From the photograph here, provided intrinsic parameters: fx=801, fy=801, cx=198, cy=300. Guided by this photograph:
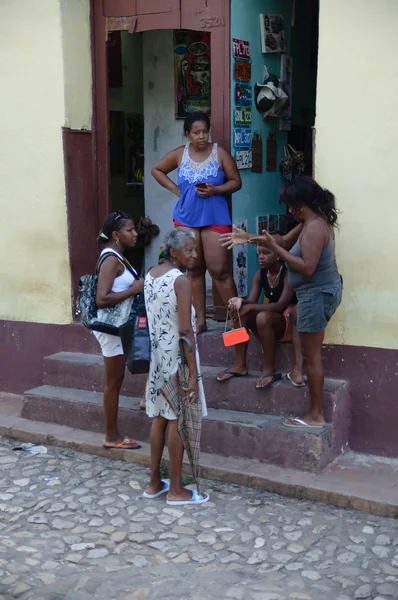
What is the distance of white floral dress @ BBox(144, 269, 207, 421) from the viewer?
487 centimetres

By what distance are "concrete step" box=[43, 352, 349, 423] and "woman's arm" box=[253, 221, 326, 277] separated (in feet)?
3.22

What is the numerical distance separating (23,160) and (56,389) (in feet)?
6.58

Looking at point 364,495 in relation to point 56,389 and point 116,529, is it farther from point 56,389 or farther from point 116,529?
point 56,389

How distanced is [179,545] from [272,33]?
14.3 feet

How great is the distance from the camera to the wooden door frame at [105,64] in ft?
20.9

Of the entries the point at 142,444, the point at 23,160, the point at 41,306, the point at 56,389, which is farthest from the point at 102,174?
the point at 142,444

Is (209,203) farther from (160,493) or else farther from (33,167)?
(160,493)

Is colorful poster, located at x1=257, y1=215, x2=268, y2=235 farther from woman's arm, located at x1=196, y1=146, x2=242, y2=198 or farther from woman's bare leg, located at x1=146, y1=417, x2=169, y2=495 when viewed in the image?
woman's bare leg, located at x1=146, y1=417, x2=169, y2=495

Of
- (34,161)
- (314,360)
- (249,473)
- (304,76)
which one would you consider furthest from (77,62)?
(249,473)

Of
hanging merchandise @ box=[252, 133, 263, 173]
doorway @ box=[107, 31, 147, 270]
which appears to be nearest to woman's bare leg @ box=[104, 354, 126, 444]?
hanging merchandise @ box=[252, 133, 263, 173]

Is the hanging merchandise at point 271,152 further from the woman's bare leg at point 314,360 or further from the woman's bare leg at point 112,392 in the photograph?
the woman's bare leg at point 112,392

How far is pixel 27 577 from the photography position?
426 cm

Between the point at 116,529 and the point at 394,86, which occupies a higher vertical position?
the point at 394,86

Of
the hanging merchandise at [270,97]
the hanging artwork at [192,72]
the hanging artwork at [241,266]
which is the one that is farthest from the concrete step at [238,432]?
the hanging artwork at [192,72]
